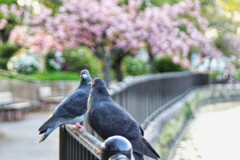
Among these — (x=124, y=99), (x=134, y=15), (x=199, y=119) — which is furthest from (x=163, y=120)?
(x=199, y=119)

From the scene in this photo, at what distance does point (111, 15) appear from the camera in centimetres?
1994

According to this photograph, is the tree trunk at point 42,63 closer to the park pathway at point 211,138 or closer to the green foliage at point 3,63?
the green foliage at point 3,63

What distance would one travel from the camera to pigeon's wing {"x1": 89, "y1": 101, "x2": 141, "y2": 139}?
580cm

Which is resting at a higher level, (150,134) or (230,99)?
(150,134)

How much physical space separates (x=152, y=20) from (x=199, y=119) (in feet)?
15.3

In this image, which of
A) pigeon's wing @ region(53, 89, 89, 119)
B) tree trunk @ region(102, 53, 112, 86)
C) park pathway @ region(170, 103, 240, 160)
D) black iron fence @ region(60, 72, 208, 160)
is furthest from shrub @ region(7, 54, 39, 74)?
pigeon's wing @ region(53, 89, 89, 119)

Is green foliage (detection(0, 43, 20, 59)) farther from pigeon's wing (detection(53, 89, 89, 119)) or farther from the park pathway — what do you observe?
pigeon's wing (detection(53, 89, 89, 119))

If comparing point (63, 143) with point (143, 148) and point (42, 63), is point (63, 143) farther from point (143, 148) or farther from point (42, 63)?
point (42, 63)

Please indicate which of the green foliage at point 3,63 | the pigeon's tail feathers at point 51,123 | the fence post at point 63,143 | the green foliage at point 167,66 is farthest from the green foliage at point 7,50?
the fence post at point 63,143

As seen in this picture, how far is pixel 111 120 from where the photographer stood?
19.1 ft

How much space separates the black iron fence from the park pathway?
117 cm

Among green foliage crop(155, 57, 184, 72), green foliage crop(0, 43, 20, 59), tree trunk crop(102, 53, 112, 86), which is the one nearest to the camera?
tree trunk crop(102, 53, 112, 86)

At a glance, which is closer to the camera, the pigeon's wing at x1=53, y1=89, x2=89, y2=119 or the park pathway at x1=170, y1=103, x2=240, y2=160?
the pigeon's wing at x1=53, y1=89, x2=89, y2=119

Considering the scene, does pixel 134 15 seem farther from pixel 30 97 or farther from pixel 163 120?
pixel 163 120
